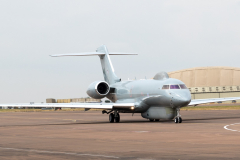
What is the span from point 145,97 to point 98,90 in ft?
19.4

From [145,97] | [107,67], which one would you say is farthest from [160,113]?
[107,67]

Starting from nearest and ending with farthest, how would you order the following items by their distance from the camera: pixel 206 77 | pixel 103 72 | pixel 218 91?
pixel 103 72
pixel 218 91
pixel 206 77

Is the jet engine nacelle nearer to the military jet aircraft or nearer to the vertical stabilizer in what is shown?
the military jet aircraft

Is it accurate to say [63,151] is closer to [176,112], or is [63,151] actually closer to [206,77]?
[176,112]

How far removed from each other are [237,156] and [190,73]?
133 metres

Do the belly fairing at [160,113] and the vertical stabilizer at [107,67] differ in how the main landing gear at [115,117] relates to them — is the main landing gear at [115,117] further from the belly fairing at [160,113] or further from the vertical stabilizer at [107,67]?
the vertical stabilizer at [107,67]

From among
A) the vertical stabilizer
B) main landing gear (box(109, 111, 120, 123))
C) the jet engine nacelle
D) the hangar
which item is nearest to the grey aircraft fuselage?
the jet engine nacelle

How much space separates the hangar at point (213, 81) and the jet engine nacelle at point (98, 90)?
3719 inches

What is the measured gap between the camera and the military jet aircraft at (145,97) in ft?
97.2

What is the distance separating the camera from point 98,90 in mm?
36875

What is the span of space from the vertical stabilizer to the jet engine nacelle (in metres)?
3.54

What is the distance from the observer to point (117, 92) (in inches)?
1490

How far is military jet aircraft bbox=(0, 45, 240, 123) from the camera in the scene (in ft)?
97.2

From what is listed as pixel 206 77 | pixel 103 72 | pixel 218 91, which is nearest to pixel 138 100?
pixel 103 72
